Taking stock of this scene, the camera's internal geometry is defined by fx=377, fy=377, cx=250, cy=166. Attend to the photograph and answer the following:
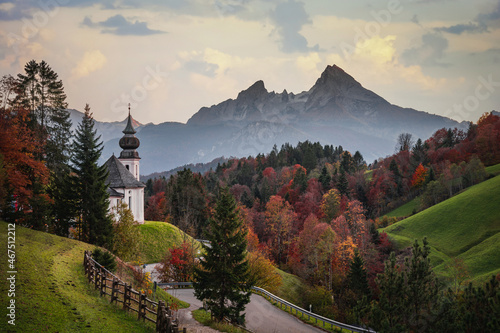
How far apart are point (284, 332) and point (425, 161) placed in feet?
327

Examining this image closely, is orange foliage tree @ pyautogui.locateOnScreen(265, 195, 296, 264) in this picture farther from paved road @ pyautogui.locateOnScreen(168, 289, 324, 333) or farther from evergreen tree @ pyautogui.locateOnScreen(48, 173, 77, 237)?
evergreen tree @ pyautogui.locateOnScreen(48, 173, 77, 237)

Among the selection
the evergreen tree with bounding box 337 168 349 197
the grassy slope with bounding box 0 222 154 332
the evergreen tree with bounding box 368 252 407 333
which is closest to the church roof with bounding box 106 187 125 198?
the grassy slope with bounding box 0 222 154 332

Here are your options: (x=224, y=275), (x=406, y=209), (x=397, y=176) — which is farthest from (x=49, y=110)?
(x=397, y=176)

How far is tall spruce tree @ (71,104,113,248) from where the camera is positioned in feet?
122

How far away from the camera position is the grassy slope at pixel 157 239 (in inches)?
1987

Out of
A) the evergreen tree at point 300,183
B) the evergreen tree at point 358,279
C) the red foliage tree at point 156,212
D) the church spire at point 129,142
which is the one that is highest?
the church spire at point 129,142

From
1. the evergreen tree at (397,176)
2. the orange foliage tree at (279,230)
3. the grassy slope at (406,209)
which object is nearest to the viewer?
the orange foliage tree at (279,230)

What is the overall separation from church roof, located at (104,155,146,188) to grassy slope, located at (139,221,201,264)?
254 inches

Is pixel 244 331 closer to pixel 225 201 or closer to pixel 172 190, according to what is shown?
pixel 225 201

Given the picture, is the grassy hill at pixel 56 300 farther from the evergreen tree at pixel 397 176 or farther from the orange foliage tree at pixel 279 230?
the evergreen tree at pixel 397 176

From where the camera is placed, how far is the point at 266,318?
3166 centimetres

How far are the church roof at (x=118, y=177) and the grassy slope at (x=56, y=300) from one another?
3031cm

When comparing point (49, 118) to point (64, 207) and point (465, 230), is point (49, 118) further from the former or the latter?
point (465, 230)

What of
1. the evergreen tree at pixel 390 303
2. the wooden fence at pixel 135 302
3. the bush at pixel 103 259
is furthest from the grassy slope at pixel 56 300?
the evergreen tree at pixel 390 303
